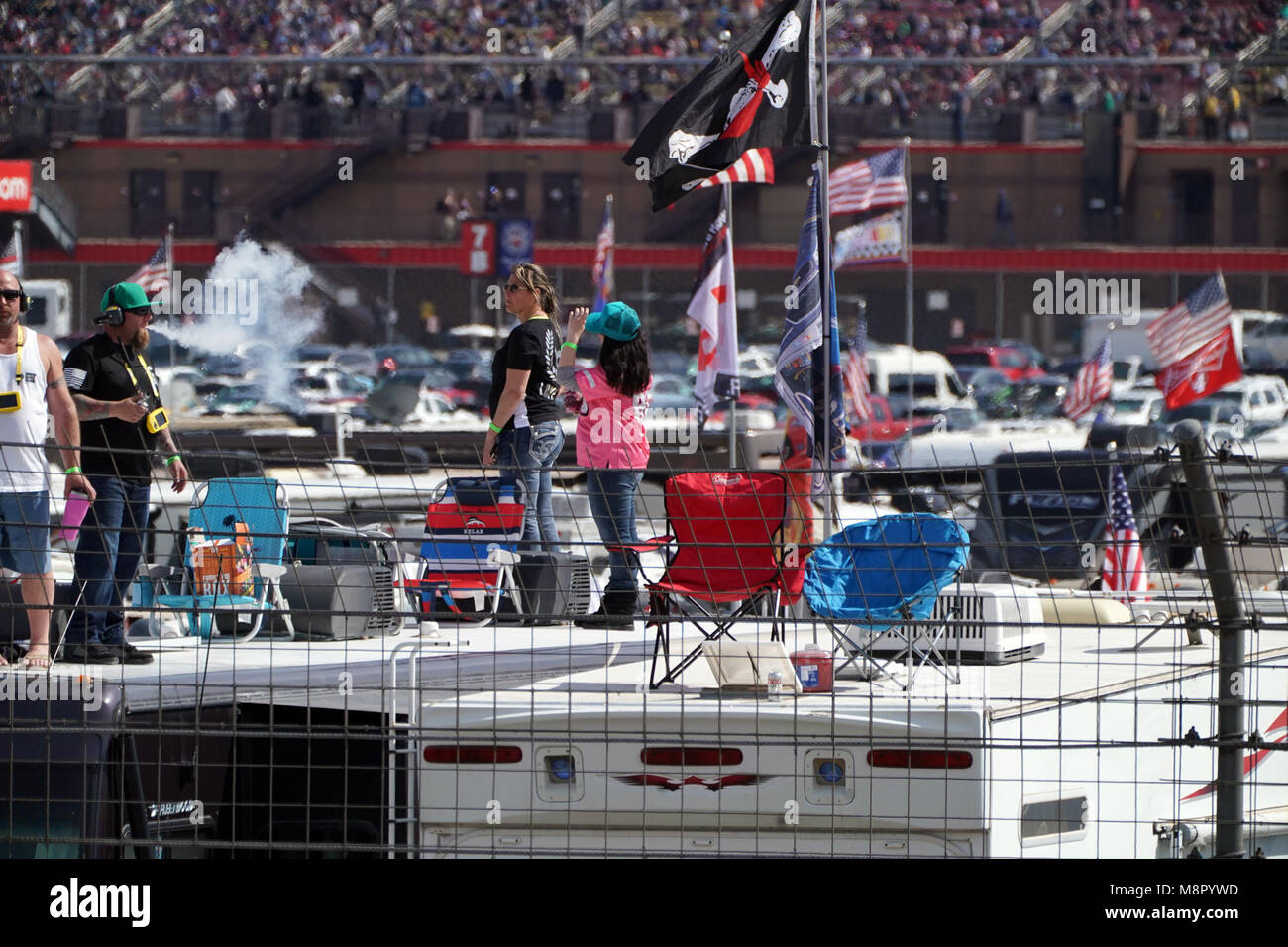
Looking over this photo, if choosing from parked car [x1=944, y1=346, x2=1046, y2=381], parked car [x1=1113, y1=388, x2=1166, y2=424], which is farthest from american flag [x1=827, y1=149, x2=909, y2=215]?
parked car [x1=944, y1=346, x2=1046, y2=381]

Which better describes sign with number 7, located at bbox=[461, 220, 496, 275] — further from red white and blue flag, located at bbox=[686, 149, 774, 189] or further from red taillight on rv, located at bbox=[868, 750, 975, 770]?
red taillight on rv, located at bbox=[868, 750, 975, 770]

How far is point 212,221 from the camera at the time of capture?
42.2 m

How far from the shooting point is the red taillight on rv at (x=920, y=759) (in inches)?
178

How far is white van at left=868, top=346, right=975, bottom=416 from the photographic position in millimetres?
35481

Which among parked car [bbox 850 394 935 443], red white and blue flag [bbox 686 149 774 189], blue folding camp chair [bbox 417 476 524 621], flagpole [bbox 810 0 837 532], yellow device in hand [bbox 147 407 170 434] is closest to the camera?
blue folding camp chair [bbox 417 476 524 621]

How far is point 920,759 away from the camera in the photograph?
4.56 metres

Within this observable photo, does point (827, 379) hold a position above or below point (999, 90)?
below

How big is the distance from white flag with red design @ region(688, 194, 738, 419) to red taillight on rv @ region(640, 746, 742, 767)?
236 inches

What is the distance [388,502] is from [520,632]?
458 cm

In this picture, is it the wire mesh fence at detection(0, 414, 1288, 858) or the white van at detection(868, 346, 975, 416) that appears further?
the white van at detection(868, 346, 975, 416)

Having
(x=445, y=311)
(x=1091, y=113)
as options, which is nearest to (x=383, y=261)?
(x=445, y=311)

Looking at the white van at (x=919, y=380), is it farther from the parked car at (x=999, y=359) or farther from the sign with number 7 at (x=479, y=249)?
the sign with number 7 at (x=479, y=249)
